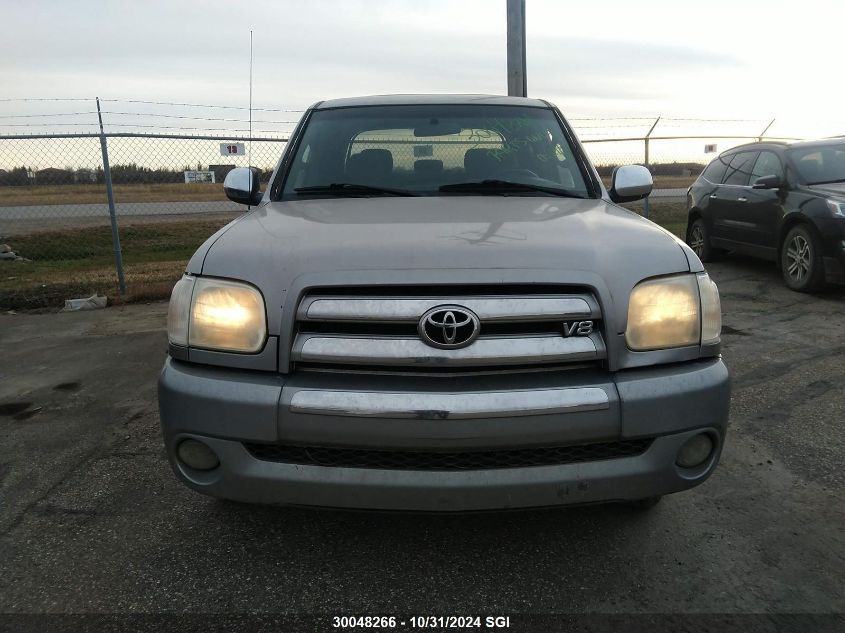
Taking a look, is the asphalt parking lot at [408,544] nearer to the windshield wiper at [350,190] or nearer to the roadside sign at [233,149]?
the windshield wiper at [350,190]

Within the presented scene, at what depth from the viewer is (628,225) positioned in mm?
2566

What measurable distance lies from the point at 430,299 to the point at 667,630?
1.28 m

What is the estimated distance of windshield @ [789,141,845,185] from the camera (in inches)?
285

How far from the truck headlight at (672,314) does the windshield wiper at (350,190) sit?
133cm

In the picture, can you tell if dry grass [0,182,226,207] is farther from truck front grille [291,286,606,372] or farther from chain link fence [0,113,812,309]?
truck front grille [291,286,606,372]

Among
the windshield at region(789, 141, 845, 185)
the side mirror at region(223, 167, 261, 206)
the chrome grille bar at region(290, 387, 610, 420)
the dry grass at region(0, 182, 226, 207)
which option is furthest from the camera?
the dry grass at region(0, 182, 226, 207)

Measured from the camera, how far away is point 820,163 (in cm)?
738

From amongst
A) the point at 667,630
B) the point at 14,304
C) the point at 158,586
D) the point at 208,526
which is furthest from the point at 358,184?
the point at 14,304

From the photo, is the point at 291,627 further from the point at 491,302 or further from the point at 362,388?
the point at 491,302

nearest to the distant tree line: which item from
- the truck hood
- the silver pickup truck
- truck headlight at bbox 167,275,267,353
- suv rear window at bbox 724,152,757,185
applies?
suv rear window at bbox 724,152,757,185

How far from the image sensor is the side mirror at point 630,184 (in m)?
3.44

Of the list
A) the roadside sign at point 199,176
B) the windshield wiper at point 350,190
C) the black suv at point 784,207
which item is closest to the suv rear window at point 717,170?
the black suv at point 784,207

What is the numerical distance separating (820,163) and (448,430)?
23.9 feet

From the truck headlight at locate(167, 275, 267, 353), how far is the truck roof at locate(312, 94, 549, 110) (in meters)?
1.86
